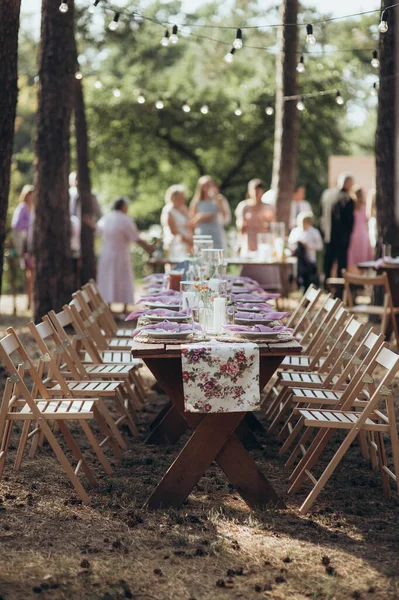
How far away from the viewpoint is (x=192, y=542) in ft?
16.5

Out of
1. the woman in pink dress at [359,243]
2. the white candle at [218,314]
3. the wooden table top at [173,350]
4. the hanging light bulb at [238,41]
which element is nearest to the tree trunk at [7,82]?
the hanging light bulb at [238,41]

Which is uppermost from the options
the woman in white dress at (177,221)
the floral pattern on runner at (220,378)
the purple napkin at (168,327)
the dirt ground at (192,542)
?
the woman in white dress at (177,221)

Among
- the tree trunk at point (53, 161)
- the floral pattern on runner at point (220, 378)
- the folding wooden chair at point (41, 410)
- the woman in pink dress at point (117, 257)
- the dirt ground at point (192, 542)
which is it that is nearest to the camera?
the dirt ground at point (192, 542)

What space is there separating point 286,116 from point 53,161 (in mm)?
5464

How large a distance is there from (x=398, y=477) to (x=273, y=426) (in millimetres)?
1780

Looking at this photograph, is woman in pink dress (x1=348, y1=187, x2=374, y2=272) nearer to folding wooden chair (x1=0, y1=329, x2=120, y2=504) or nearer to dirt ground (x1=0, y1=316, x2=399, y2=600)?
dirt ground (x1=0, y1=316, x2=399, y2=600)

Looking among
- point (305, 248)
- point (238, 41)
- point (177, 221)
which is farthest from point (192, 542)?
point (305, 248)

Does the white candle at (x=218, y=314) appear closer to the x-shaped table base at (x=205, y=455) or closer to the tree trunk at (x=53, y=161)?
the x-shaped table base at (x=205, y=455)

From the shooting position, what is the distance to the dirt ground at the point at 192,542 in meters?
4.44

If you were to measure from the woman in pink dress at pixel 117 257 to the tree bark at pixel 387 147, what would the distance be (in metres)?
3.25

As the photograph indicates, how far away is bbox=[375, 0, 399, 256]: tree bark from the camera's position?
1241 cm

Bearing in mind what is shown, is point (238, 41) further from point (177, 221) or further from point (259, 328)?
point (177, 221)

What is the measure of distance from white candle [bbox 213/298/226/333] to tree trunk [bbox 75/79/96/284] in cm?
993

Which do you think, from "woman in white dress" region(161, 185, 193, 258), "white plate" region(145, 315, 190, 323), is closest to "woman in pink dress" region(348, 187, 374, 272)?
"woman in white dress" region(161, 185, 193, 258)
